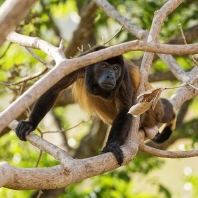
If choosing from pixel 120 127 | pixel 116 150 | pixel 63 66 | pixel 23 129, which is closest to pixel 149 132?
pixel 120 127

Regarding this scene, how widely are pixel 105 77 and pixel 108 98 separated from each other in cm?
42

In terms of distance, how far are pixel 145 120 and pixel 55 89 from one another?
1100 mm

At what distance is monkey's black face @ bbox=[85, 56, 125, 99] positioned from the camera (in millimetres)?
4992

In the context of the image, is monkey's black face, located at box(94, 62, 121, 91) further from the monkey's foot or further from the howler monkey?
the monkey's foot

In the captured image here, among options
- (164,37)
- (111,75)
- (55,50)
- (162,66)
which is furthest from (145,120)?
(162,66)

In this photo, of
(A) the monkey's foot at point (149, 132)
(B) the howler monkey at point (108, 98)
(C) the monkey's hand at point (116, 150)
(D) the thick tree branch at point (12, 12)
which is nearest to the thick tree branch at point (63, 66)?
(D) the thick tree branch at point (12, 12)

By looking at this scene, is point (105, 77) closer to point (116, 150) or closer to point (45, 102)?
point (45, 102)

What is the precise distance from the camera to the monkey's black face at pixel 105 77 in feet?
16.4

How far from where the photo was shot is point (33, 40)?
154 inches

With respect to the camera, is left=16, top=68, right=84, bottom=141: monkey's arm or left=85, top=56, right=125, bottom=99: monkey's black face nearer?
left=16, top=68, right=84, bottom=141: monkey's arm

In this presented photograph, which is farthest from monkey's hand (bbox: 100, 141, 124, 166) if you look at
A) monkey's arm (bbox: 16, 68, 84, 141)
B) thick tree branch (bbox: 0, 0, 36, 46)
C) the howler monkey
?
thick tree branch (bbox: 0, 0, 36, 46)

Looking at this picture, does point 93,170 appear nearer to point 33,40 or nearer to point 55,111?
point 33,40

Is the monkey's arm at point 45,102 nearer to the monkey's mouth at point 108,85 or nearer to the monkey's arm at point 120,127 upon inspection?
the monkey's mouth at point 108,85

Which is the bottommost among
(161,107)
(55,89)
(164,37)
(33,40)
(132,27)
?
(164,37)
